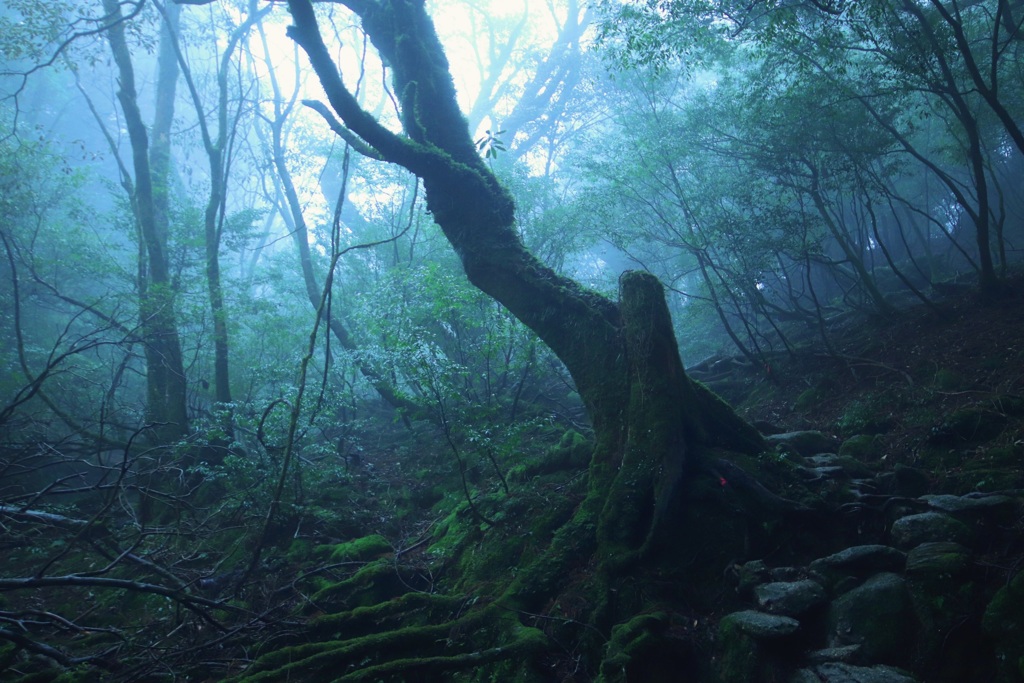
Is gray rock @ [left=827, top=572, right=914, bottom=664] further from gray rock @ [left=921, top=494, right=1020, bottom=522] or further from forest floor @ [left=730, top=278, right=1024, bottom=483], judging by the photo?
forest floor @ [left=730, top=278, right=1024, bottom=483]

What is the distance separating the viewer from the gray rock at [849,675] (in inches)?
134

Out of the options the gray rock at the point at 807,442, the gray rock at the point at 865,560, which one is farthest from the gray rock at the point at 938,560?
the gray rock at the point at 807,442

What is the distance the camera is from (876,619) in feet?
12.9

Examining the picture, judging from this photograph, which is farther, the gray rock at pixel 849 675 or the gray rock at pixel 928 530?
the gray rock at pixel 928 530

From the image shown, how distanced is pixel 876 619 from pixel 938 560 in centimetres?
62

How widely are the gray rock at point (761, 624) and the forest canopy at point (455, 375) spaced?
46 centimetres

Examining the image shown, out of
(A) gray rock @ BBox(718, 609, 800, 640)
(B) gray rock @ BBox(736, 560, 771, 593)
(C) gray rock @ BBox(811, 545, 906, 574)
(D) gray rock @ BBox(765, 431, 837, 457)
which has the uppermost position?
(D) gray rock @ BBox(765, 431, 837, 457)

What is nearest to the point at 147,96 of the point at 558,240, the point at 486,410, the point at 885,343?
the point at 558,240

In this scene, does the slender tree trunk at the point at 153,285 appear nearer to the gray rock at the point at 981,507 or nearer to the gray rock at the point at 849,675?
the gray rock at the point at 849,675

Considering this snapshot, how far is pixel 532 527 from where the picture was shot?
615 cm

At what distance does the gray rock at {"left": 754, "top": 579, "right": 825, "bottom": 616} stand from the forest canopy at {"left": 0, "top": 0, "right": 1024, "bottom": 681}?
501mm

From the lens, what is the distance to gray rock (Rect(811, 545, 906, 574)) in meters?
4.29

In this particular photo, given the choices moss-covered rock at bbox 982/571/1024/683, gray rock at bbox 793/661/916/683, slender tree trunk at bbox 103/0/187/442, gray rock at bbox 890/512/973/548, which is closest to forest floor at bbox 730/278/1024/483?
gray rock at bbox 890/512/973/548

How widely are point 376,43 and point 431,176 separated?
2532 mm
